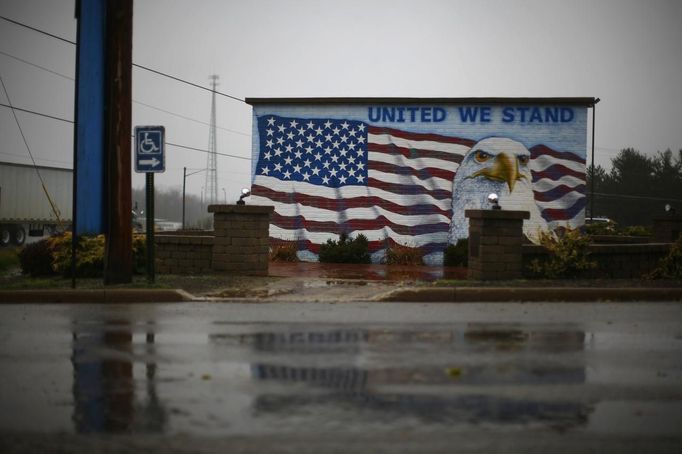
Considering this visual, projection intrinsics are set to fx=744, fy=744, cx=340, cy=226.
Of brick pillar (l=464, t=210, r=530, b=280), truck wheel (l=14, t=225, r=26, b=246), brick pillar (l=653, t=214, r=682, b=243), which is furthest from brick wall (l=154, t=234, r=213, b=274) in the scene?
truck wheel (l=14, t=225, r=26, b=246)

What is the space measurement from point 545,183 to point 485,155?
204 centimetres

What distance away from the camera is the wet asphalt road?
16.0 feet

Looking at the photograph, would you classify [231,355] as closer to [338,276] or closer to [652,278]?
[338,276]

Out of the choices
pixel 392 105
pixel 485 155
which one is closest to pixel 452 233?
pixel 485 155

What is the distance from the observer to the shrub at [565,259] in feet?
46.6

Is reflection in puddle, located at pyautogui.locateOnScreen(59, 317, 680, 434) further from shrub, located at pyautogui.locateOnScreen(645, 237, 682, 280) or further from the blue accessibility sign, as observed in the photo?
shrub, located at pyautogui.locateOnScreen(645, 237, 682, 280)

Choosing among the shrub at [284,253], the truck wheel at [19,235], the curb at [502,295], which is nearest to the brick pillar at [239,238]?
the curb at [502,295]

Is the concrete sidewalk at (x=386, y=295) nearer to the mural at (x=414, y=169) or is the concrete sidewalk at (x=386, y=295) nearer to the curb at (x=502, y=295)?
the curb at (x=502, y=295)

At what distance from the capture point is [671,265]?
1490cm

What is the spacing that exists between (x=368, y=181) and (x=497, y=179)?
3.95m

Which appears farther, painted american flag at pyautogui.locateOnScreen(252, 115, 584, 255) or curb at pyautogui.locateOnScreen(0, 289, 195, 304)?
painted american flag at pyautogui.locateOnScreen(252, 115, 584, 255)

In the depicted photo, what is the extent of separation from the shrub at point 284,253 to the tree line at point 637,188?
6021 centimetres

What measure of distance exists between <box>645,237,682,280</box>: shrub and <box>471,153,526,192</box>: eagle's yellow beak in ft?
26.8

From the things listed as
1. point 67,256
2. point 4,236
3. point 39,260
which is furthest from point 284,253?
point 4,236
